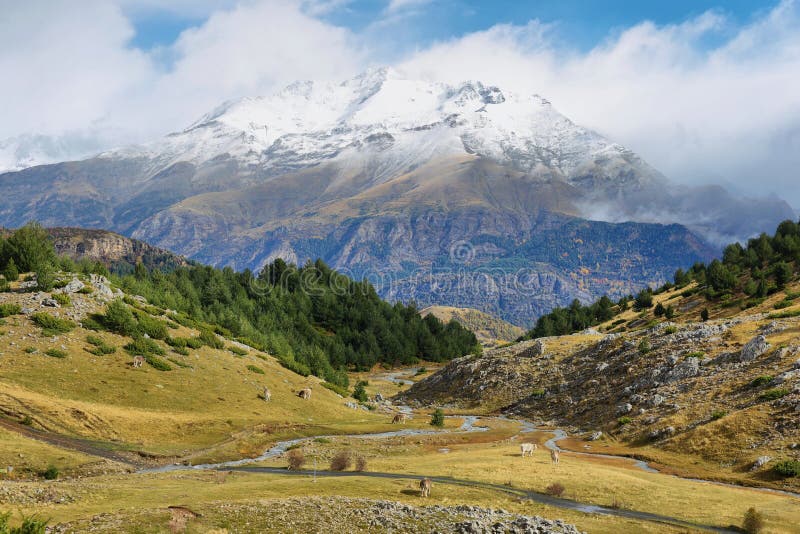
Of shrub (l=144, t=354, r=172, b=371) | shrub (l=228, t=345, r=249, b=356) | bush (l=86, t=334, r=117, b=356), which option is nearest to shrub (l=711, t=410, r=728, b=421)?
shrub (l=144, t=354, r=172, b=371)

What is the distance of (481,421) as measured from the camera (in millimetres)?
102438

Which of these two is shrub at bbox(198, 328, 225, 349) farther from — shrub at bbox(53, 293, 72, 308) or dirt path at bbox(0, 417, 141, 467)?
dirt path at bbox(0, 417, 141, 467)

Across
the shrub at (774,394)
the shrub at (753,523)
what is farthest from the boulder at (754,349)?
the shrub at (753,523)

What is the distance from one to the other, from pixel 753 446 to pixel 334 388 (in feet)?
248

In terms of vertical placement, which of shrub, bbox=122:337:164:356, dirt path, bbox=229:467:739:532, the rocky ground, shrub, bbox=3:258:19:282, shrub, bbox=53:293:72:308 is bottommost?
dirt path, bbox=229:467:739:532

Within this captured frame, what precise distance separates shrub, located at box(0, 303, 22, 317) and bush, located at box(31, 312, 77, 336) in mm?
2441

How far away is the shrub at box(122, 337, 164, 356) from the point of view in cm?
8188

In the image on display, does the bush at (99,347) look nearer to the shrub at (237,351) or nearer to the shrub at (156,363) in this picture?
the shrub at (156,363)

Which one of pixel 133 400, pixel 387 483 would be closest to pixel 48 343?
pixel 133 400

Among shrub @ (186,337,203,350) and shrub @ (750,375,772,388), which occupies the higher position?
shrub @ (186,337,203,350)

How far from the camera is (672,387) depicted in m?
82.7

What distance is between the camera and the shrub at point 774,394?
6455 centimetres

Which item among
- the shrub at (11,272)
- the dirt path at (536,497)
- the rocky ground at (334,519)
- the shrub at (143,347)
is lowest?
the dirt path at (536,497)

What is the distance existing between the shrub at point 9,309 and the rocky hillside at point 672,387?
8134cm
